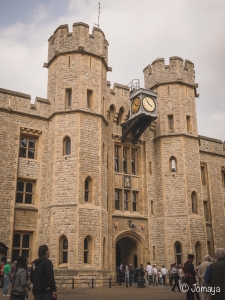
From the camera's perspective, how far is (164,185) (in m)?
23.0

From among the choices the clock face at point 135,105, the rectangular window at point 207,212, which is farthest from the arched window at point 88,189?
the rectangular window at point 207,212

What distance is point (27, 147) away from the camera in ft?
65.4

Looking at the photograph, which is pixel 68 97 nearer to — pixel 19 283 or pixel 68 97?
pixel 68 97

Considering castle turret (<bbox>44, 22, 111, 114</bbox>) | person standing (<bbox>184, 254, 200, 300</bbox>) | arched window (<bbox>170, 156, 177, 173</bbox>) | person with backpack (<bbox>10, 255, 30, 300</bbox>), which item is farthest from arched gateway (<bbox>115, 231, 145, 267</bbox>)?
person with backpack (<bbox>10, 255, 30, 300</bbox>)

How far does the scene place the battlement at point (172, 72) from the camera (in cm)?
2493

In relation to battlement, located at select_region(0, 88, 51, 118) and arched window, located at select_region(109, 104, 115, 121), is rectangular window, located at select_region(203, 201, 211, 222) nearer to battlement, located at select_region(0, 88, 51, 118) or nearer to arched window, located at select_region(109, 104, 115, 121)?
arched window, located at select_region(109, 104, 115, 121)

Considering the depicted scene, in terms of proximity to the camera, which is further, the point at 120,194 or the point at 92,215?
the point at 120,194

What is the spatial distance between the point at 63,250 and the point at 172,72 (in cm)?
1449

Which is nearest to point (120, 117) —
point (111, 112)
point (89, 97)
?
point (111, 112)

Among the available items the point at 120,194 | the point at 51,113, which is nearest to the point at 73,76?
the point at 51,113

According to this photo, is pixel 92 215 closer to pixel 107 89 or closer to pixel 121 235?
pixel 121 235

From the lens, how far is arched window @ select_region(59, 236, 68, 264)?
691 inches

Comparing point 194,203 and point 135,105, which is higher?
point 135,105

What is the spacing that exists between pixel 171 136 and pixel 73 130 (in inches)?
298
